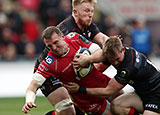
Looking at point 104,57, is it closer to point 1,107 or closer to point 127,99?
point 127,99

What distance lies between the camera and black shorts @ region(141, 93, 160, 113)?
7420mm

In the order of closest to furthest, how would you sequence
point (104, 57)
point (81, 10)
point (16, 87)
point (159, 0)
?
point (104, 57) < point (81, 10) < point (16, 87) < point (159, 0)

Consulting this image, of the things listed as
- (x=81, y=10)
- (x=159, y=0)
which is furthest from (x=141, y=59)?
(x=159, y=0)

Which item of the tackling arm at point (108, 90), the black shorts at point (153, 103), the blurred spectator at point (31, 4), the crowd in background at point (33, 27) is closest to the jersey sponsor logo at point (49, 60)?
the tackling arm at point (108, 90)

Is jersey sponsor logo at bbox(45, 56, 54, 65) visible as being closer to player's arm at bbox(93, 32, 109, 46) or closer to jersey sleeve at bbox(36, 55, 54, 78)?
jersey sleeve at bbox(36, 55, 54, 78)

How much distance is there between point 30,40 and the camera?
1454 cm

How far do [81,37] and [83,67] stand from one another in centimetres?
52

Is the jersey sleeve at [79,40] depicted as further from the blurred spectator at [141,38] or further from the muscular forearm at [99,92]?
the blurred spectator at [141,38]

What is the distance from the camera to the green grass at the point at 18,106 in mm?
9862

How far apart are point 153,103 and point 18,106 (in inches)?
165

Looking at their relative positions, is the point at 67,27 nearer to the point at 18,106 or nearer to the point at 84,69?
the point at 84,69

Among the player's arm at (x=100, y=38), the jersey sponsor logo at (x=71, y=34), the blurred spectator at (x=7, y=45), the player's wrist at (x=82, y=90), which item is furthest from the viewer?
the blurred spectator at (x=7, y=45)

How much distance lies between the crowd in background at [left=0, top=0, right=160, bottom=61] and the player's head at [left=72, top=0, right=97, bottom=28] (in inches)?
248

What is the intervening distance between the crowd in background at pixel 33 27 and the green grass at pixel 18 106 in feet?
7.88
